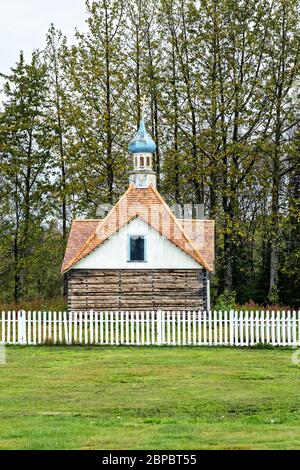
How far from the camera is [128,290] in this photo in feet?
118

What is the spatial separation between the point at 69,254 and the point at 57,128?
381 inches

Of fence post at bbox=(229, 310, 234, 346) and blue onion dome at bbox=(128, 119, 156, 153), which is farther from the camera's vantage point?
blue onion dome at bbox=(128, 119, 156, 153)

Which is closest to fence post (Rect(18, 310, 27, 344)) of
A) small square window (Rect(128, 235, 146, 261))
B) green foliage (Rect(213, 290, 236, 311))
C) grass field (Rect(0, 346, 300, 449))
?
grass field (Rect(0, 346, 300, 449))

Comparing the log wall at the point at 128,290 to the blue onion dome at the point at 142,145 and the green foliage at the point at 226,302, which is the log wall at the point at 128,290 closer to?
the green foliage at the point at 226,302

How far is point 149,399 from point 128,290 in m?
20.8

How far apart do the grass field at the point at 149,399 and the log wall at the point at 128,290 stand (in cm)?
1186

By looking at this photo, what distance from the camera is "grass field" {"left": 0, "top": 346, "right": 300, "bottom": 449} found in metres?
11.2

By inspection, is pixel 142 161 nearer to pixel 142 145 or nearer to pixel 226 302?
pixel 142 145

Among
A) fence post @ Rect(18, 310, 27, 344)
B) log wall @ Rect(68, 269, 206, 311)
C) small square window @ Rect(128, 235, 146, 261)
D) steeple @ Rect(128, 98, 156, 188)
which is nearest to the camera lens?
fence post @ Rect(18, 310, 27, 344)

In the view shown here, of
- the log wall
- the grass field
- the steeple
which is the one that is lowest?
the grass field

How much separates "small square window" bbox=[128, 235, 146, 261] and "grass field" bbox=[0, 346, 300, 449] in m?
12.1

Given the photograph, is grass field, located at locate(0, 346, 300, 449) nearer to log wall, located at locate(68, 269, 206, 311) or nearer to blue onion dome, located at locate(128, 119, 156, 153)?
log wall, located at locate(68, 269, 206, 311)

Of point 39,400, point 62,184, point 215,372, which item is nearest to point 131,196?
point 62,184

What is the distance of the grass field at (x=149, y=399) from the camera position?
36.9 feet
